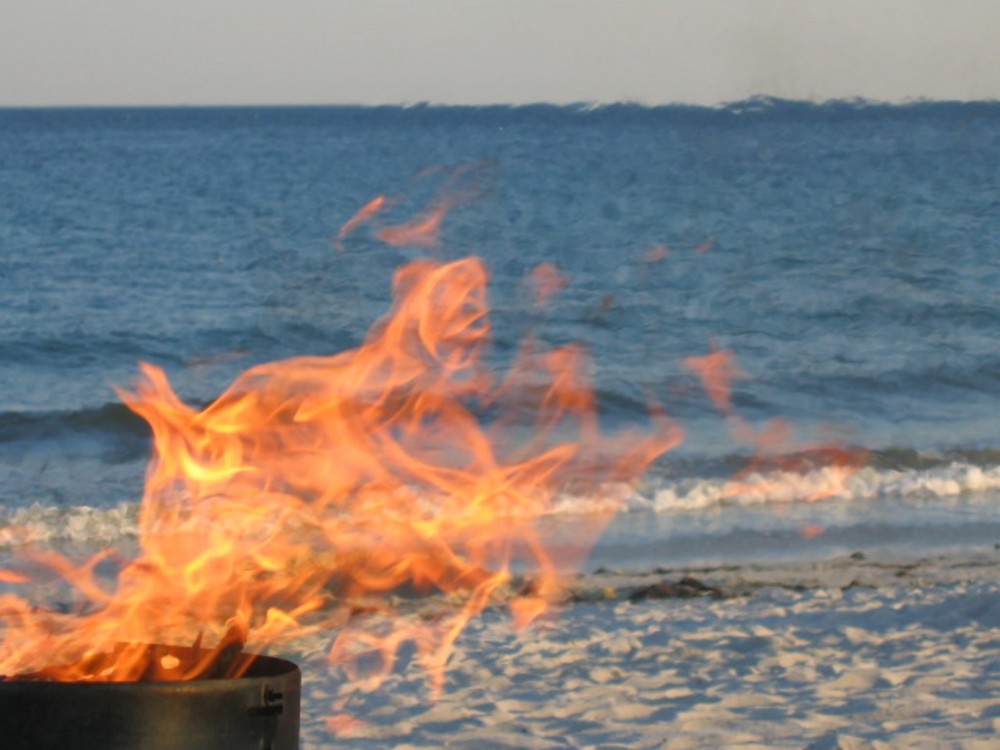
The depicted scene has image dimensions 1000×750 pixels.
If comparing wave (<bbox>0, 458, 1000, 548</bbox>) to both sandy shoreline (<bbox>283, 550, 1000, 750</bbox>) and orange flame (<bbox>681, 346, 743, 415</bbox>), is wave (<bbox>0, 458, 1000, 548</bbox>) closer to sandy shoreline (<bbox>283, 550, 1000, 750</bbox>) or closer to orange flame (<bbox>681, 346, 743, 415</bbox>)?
sandy shoreline (<bbox>283, 550, 1000, 750</bbox>)

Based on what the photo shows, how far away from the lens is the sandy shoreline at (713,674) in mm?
5883

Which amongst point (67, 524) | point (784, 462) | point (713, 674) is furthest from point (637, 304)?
point (713, 674)

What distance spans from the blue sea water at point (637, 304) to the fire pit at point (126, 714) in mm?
4255

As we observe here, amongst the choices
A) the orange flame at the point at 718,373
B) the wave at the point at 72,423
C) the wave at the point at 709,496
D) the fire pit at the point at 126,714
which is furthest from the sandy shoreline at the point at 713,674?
the orange flame at the point at 718,373

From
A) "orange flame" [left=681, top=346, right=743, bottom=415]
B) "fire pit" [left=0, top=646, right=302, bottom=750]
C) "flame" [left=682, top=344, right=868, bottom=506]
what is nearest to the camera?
"fire pit" [left=0, top=646, right=302, bottom=750]

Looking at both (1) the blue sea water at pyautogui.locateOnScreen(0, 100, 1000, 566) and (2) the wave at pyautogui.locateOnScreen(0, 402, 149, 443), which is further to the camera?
(2) the wave at pyautogui.locateOnScreen(0, 402, 149, 443)

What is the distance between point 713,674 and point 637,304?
17716 millimetres

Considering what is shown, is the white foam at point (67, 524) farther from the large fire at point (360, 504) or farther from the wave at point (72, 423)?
the wave at point (72, 423)

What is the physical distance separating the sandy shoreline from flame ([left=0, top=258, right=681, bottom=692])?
0.30m

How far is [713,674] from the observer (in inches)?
263

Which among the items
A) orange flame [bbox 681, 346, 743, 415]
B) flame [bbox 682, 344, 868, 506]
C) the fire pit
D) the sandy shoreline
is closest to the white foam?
the sandy shoreline

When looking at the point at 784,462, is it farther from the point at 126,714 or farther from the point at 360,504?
the point at 126,714

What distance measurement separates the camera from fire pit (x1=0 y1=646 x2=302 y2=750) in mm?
3426

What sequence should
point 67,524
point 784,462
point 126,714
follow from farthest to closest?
point 784,462, point 67,524, point 126,714
